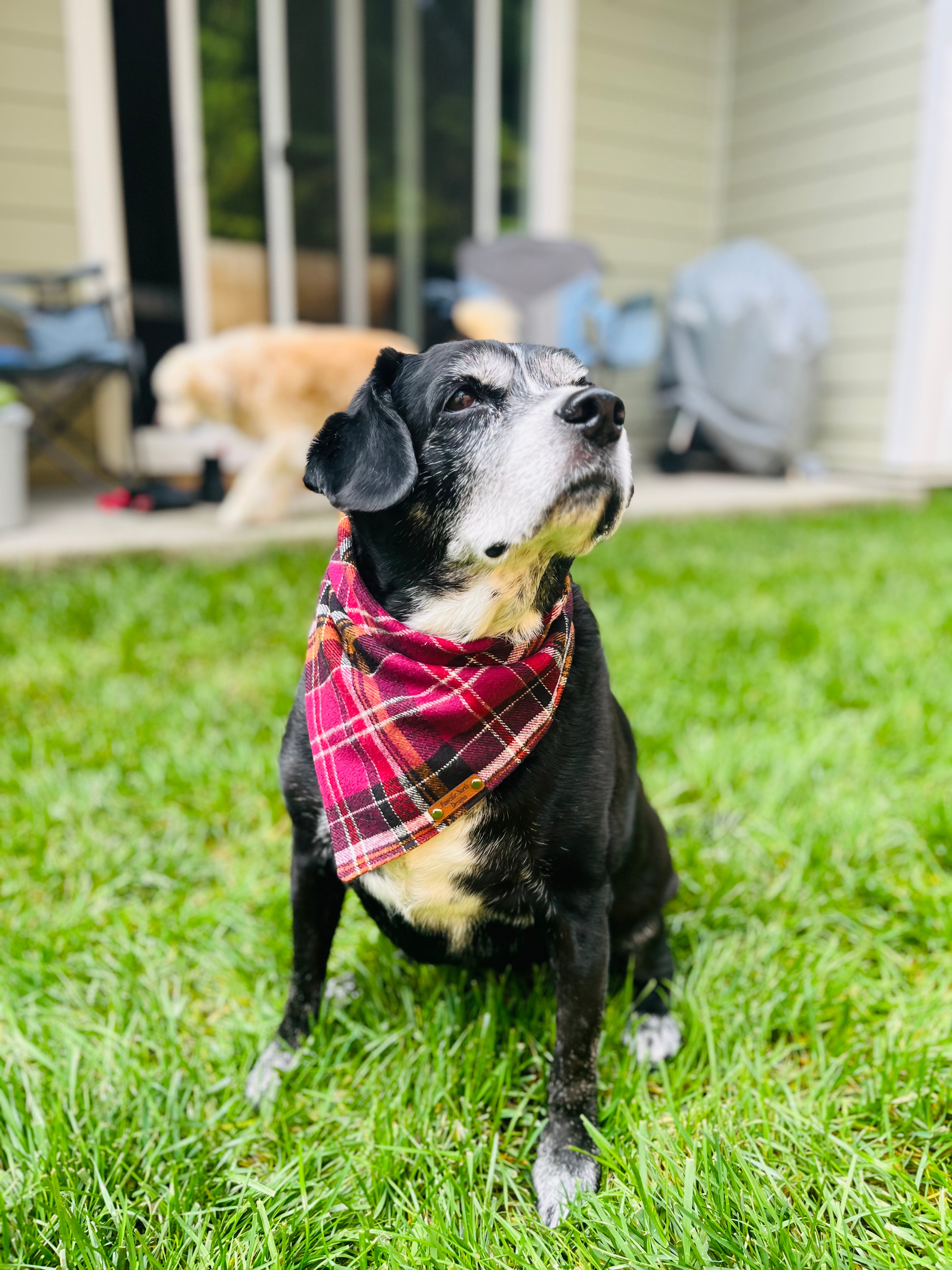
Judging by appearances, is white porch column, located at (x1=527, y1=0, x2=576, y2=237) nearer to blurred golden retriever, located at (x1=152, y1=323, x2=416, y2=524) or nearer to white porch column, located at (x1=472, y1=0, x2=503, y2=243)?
white porch column, located at (x1=472, y1=0, x2=503, y2=243)

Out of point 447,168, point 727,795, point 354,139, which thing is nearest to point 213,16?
point 354,139

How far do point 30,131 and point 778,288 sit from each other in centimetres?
535

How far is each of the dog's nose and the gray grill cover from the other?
253 inches

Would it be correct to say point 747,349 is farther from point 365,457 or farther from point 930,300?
point 365,457

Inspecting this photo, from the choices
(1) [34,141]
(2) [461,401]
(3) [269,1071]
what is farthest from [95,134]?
(3) [269,1071]

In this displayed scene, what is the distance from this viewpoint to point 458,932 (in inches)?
47.8

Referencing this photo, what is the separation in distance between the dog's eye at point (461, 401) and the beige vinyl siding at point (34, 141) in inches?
205

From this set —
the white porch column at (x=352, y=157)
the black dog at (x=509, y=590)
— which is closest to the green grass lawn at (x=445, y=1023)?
the black dog at (x=509, y=590)

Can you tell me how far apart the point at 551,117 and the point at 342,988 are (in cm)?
691

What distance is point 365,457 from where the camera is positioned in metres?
1.10

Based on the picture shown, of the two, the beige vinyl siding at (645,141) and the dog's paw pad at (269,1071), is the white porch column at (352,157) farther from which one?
the dog's paw pad at (269,1071)

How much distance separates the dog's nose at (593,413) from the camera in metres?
1.02

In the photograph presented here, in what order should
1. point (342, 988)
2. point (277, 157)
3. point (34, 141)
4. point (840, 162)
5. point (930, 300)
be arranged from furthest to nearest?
1. point (840, 162)
2. point (930, 300)
3. point (277, 157)
4. point (34, 141)
5. point (342, 988)

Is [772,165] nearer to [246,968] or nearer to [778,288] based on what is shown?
[778,288]
